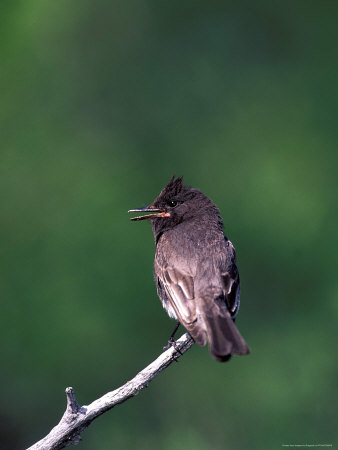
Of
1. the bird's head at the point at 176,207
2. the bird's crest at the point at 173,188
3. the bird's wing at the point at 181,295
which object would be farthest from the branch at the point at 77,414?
the bird's crest at the point at 173,188

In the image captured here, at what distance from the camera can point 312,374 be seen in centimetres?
942

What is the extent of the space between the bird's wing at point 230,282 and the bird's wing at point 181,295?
0.69ft

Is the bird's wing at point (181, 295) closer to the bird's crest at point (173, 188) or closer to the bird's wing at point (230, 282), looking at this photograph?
the bird's wing at point (230, 282)

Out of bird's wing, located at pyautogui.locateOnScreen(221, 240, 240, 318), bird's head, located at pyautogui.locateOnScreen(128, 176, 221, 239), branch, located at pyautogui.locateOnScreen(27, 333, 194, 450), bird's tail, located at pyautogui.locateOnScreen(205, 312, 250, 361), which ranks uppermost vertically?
bird's head, located at pyautogui.locateOnScreen(128, 176, 221, 239)

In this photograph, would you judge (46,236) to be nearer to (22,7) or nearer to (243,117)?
(243,117)

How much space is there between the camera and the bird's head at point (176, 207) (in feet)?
19.5

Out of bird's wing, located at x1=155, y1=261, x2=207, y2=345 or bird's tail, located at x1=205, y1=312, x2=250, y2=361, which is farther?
bird's wing, located at x1=155, y1=261, x2=207, y2=345

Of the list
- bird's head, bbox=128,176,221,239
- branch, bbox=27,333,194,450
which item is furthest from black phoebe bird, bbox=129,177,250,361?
branch, bbox=27,333,194,450

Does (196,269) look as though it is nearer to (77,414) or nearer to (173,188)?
(173,188)

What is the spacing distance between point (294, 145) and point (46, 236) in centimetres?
384

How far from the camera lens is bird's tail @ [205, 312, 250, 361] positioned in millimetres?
4254

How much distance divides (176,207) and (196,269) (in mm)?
818

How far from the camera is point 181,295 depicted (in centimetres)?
516

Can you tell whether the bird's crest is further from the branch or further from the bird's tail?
the branch
